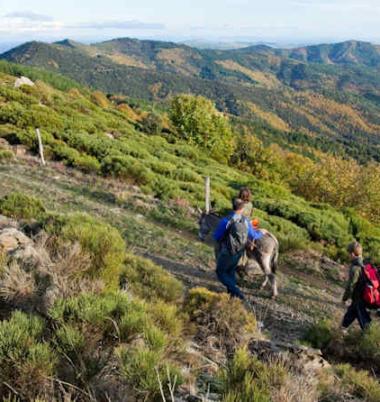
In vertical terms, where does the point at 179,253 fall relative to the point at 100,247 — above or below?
below

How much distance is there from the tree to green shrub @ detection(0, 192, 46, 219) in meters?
43.2

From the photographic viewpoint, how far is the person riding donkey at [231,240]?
290 inches

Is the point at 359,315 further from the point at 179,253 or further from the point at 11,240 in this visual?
the point at 11,240

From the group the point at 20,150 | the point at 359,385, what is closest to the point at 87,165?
the point at 20,150

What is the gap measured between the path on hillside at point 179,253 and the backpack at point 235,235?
135 centimetres

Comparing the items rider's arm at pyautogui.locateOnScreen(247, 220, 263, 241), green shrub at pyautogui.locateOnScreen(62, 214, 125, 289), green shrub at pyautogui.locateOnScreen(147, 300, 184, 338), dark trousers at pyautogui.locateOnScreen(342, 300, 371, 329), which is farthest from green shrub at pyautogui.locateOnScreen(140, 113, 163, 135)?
green shrub at pyautogui.locateOnScreen(147, 300, 184, 338)

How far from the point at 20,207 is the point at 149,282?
488 centimetres

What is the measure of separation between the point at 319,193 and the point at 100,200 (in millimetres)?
34206

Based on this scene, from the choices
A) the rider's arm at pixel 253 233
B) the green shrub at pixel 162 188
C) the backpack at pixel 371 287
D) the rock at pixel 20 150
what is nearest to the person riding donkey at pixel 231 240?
the rider's arm at pixel 253 233

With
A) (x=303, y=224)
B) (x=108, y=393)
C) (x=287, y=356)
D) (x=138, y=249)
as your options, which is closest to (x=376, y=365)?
(x=287, y=356)

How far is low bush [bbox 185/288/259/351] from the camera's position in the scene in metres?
5.77

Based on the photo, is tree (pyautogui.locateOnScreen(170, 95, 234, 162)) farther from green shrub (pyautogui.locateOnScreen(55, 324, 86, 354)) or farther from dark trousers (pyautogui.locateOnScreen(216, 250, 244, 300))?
green shrub (pyautogui.locateOnScreen(55, 324, 86, 354))

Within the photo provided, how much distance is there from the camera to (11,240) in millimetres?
6992

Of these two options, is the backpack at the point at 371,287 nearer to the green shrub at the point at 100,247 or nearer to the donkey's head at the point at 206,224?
the donkey's head at the point at 206,224
